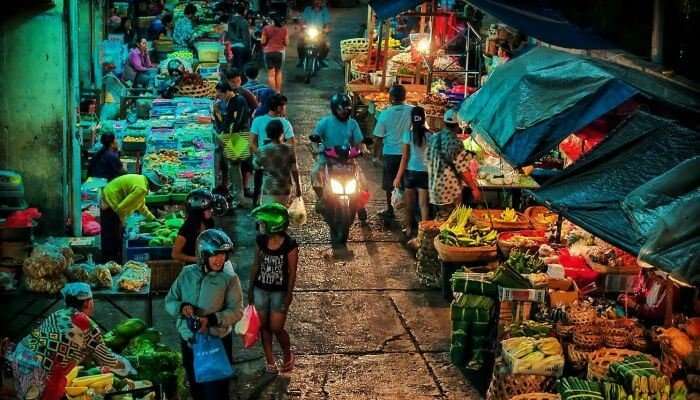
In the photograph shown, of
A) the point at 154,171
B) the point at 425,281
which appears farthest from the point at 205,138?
the point at 425,281

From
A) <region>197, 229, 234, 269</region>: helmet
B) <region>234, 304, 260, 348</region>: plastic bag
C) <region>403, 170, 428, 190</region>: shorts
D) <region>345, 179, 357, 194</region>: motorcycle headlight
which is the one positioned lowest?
<region>234, 304, 260, 348</region>: plastic bag

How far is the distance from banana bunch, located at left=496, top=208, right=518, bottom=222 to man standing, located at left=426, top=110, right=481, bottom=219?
40 centimetres

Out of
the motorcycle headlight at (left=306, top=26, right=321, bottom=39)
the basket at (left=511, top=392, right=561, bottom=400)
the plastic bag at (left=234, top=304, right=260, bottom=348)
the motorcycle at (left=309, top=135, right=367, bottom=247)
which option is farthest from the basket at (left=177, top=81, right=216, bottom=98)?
the basket at (left=511, top=392, right=561, bottom=400)

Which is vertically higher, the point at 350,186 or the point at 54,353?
the point at 350,186

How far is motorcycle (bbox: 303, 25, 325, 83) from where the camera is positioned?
25609 millimetres

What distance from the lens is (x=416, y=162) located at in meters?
13.6

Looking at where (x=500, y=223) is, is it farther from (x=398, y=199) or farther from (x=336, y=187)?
(x=336, y=187)

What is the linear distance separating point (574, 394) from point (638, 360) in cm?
58

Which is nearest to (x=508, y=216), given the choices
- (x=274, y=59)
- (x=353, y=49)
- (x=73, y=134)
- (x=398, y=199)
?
(x=398, y=199)

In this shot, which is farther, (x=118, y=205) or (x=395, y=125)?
(x=395, y=125)

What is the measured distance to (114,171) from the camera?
14477 millimetres

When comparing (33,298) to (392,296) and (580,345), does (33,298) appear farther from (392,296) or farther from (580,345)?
(580,345)

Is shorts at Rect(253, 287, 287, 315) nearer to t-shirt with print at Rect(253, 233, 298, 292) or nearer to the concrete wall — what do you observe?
t-shirt with print at Rect(253, 233, 298, 292)

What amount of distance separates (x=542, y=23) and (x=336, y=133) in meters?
2.92
